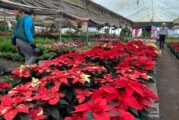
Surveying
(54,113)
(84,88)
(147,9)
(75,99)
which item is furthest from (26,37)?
(147,9)

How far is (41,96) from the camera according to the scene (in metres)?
2.34

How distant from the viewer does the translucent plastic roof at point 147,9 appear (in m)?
41.2

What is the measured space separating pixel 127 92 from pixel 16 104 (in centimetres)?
82

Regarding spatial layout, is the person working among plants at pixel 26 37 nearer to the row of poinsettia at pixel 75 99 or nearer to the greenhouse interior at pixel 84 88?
the greenhouse interior at pixel 84 88

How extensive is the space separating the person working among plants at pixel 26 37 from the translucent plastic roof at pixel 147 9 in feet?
113

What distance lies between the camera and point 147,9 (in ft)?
144

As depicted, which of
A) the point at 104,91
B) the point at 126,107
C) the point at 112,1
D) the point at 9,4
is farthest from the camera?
the point at 112,1

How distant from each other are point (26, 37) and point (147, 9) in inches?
1516

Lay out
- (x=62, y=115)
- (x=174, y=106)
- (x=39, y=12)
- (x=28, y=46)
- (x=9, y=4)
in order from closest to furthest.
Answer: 1. (x=62, y=115)
2. (x=174, y=106)
3. (x=28, y=46)
4. (x=9, y=4)
5. (x=39, y=12)

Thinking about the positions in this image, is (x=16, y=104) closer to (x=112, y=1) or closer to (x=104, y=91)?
(x=104, y=91)

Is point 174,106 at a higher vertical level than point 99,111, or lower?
lower

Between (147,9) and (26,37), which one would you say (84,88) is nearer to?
(26,37)

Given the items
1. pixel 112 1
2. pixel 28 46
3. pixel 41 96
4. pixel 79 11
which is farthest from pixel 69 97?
pixel 112 1

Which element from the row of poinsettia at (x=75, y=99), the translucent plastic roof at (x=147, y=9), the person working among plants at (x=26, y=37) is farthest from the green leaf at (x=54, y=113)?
the translucent plastic roof at (x=147, y=9)
